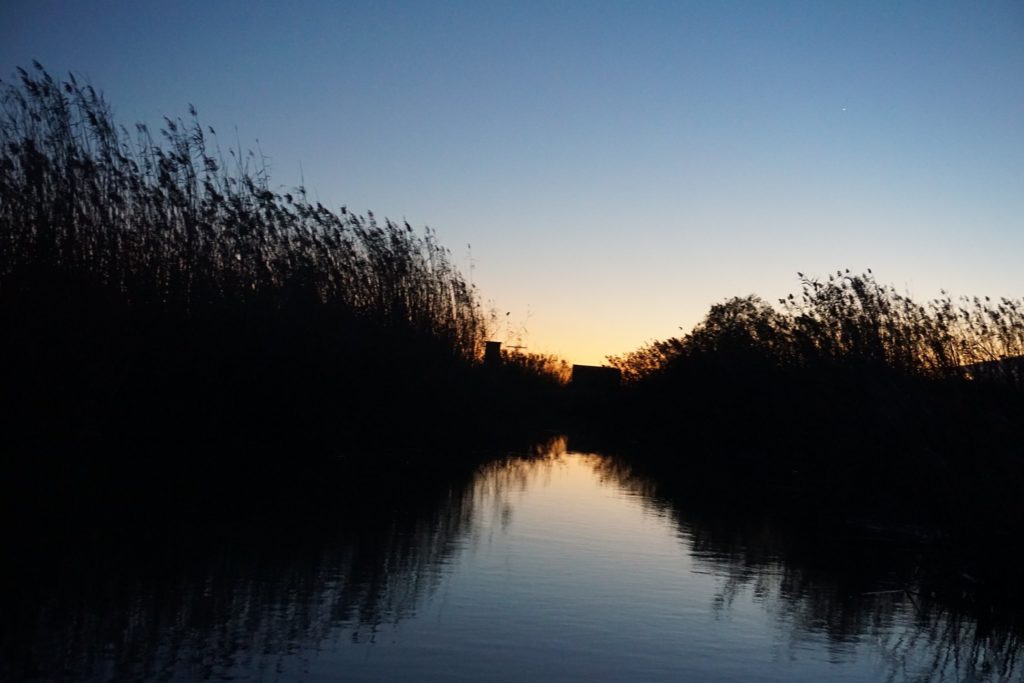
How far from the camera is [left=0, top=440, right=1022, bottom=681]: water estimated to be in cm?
483

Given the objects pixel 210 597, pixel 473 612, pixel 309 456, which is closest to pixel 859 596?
pixel 473 612

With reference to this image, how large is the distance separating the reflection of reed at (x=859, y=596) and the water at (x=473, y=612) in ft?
0.08

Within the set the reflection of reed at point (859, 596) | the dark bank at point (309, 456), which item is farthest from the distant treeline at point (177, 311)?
the reflection of reed at point (859, 596)

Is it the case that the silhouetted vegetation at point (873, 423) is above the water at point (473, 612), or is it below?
above

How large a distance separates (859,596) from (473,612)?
9.62 feet

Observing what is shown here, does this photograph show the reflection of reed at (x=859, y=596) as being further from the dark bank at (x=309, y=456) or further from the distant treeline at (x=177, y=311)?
the distant treeline at (x=177, y=311)

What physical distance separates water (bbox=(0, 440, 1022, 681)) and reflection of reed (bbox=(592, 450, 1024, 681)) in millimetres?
25

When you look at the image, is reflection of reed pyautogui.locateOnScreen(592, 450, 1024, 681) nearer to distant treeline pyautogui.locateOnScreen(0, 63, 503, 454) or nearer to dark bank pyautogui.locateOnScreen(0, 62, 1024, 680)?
dark bank pyautogui.locateOnScreen(0, 62, 1024, 680)

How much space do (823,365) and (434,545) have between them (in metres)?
7.87

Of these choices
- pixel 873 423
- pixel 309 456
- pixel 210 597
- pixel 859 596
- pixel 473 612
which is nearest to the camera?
pixel 210 597

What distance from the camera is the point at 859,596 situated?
7.69 metres

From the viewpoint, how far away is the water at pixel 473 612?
4.83 metres

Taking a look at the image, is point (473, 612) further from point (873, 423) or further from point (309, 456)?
point (309, 456)

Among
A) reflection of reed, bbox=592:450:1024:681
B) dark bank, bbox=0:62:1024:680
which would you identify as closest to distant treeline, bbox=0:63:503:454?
dark bank, bbox=0:62:1024:680
